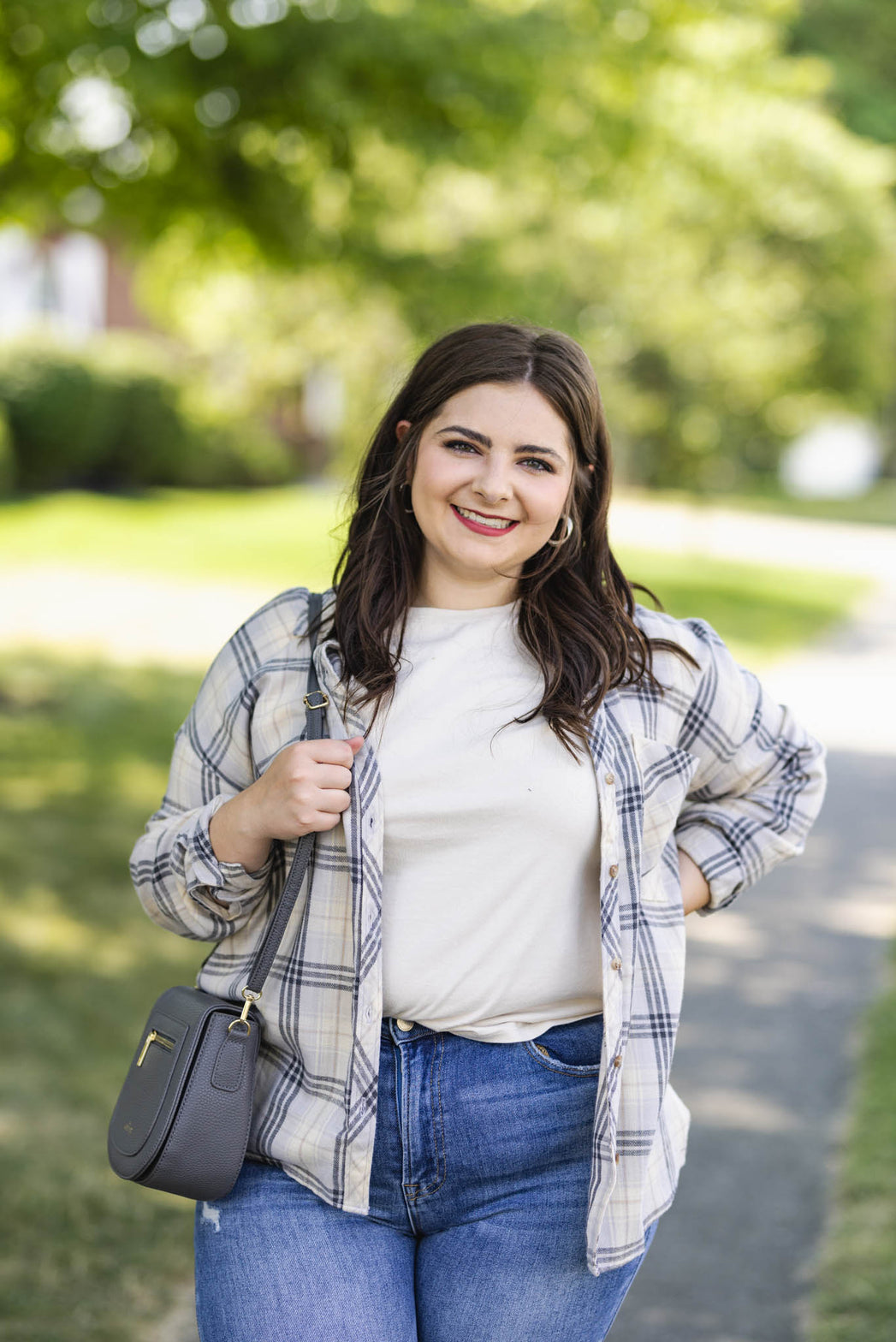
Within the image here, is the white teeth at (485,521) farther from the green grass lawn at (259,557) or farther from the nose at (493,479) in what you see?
the green grass lawn at (259,557)

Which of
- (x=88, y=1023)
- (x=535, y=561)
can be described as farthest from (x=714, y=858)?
(x=88, y=1023)

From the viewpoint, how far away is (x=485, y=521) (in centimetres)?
211

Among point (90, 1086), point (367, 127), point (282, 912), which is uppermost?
point (367, 127)

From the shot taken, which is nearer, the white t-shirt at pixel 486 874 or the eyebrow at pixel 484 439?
the white t-shirt at pixel 486 874

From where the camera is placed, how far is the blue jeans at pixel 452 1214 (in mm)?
1920

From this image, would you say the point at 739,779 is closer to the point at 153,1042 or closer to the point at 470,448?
the point at 470,448

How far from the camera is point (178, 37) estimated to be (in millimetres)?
6738

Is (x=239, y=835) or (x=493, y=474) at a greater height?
(x=493, y=474)

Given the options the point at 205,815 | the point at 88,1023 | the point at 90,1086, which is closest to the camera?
the point at 205,815

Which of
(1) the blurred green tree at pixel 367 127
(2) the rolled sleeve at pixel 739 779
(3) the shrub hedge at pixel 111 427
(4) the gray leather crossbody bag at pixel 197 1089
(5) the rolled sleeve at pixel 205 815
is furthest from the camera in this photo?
(3) the shrub hedge at pixel 111 427

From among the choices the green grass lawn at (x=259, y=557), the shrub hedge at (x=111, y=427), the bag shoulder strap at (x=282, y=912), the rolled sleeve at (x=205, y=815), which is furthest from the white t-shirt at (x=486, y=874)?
the shrub hedge at (x=111, y=427)

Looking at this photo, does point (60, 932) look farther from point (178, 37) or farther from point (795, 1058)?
point (178, 37)

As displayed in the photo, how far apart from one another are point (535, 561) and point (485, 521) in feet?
0.52

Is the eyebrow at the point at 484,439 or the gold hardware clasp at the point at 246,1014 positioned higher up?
the eyebrow at the point at 484,439
